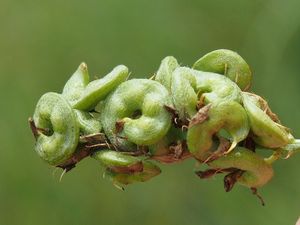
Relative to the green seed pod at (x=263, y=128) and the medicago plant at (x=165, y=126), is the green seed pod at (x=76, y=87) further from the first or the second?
the green seed pod at (x=263, y=128)

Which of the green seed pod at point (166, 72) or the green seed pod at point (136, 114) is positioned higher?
the green seed pod at point (166, 72)

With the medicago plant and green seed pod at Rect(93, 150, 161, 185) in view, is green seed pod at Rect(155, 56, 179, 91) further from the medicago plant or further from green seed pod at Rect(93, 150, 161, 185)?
green seed pod at Rect(93, 150, 161, 185)

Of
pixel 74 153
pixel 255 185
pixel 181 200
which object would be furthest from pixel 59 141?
pixel 181 200

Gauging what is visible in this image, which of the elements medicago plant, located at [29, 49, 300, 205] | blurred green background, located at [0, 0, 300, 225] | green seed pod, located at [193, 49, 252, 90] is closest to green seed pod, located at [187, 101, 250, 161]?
medicago plant, located at [29, 49, 300, 205]

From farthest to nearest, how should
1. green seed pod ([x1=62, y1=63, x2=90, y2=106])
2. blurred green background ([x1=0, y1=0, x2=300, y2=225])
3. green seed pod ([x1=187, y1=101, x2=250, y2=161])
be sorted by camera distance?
1. blurred green background ([x1=0, y1=0, x2=300, y2=225])
2. green seed pod ([x1=62, y1=63, x2=90, y2=106])
3. green seed pod ([x1=187, y1=101, x2=250, y2=161])

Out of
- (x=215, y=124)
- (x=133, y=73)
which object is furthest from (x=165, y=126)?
(x=133, y=73)

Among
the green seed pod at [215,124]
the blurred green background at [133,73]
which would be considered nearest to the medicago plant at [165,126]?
the green seed pod at [215,124]
